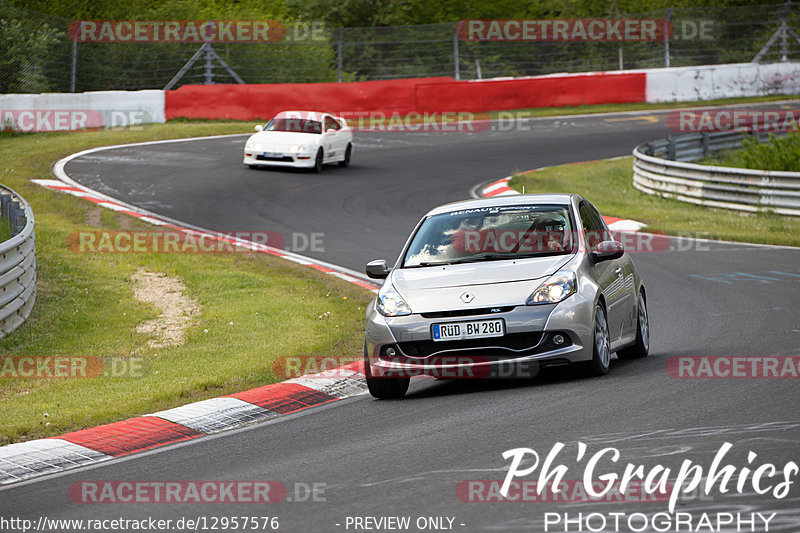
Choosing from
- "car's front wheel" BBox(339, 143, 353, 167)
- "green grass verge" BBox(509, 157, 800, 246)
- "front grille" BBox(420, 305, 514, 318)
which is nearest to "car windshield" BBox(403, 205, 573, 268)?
"front grille" BBox(420, 305, 514, 318)

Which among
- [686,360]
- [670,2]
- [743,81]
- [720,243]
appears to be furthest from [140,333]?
[670,2]

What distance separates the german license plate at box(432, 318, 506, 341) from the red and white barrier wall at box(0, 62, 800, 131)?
24.2m

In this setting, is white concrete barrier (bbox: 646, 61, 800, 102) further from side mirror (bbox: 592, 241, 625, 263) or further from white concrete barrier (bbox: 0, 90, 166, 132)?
side mirror (bbox: 592, 241, 625, 263)

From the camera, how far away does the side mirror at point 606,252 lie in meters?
9.30

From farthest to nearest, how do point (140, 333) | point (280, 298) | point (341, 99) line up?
point (341, 99) → point (280, 298) → point (140, 333)

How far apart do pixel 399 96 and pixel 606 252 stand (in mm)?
27390

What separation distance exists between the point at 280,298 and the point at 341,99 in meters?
22.3

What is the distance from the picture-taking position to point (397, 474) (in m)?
6.23

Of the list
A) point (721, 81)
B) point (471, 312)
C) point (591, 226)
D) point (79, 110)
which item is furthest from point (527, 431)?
→ point (721, 81)

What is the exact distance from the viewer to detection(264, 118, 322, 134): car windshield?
27109 mm

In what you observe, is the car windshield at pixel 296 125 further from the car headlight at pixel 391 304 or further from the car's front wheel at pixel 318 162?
the car headlight at pixel 391 304

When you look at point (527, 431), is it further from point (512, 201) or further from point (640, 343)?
point (640, 343)

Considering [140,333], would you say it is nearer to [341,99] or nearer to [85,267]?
[85,267]

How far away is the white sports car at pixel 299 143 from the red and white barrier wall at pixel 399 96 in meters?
7.17
